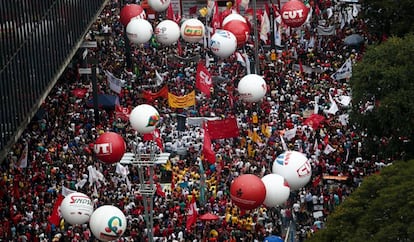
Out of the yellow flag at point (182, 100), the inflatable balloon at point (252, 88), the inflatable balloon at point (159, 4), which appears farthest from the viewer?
the inflatable balloon at point (159, 4)

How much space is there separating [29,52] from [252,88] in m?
10.7

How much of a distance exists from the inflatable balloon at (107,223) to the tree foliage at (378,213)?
8627 mm

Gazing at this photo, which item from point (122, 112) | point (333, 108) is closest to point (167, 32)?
point (122, 112)

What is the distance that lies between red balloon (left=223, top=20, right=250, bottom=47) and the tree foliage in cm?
2868

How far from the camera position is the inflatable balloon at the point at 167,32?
71.8 m

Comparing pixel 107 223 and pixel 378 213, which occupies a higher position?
pixel 378 213

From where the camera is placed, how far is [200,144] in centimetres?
6112

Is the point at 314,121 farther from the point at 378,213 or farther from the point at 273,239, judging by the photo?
the point at 378,213

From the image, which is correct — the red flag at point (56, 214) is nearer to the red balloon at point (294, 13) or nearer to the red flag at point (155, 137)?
the red flag at point (155, 137)

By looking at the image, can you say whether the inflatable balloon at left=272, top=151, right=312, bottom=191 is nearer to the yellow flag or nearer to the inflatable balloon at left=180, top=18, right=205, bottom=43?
the yellow flag

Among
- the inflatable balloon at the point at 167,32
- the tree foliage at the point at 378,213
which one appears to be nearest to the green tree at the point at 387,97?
the tree foliage at the point at 378,213

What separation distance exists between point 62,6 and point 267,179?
21724 mm

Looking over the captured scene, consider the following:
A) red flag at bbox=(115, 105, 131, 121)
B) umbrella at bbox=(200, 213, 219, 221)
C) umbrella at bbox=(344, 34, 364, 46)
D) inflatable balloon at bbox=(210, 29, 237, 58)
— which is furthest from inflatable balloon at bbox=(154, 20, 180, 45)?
umbrella at bbox=(200, 213, 219, 221)

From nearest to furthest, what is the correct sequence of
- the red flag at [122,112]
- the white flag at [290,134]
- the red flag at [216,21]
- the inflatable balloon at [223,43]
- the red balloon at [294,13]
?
the white flag at [290,134] → the red flag at [122,112] → the inflatable balloon at [223,43] → the red balloon at [294,13] → the red flag at [216,21]
